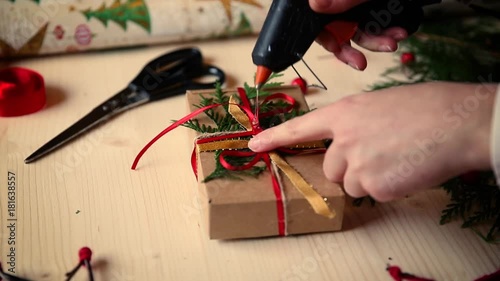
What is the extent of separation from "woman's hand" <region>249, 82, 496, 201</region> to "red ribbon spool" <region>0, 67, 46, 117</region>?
39 cm

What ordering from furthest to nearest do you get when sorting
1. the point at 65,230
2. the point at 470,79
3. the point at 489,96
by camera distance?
the point at 470,79 < the point at 65,230 < the point at 489,96

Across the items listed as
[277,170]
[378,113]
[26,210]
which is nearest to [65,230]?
[26,210]

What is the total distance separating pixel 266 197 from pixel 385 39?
0.27 metres

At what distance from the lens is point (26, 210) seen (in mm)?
654

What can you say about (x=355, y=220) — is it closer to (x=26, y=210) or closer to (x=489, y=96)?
(x=489, y=96)

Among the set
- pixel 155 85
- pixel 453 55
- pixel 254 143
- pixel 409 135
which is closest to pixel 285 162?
pixel 254 143

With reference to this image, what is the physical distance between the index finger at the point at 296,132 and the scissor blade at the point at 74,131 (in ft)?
0.73

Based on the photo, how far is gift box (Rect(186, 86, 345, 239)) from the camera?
1.96 ft

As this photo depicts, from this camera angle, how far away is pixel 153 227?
2.11 feet

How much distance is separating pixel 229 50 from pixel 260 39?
0.30 meters

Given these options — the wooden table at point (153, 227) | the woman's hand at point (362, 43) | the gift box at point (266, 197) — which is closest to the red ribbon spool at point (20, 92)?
the wooden table at point (153, 227)

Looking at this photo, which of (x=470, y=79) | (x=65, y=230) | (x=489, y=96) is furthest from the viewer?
(x=470, y=79)

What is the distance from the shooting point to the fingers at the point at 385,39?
0.74 metres

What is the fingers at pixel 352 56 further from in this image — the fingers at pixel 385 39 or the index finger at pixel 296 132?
the index finger at pixel 296 132
